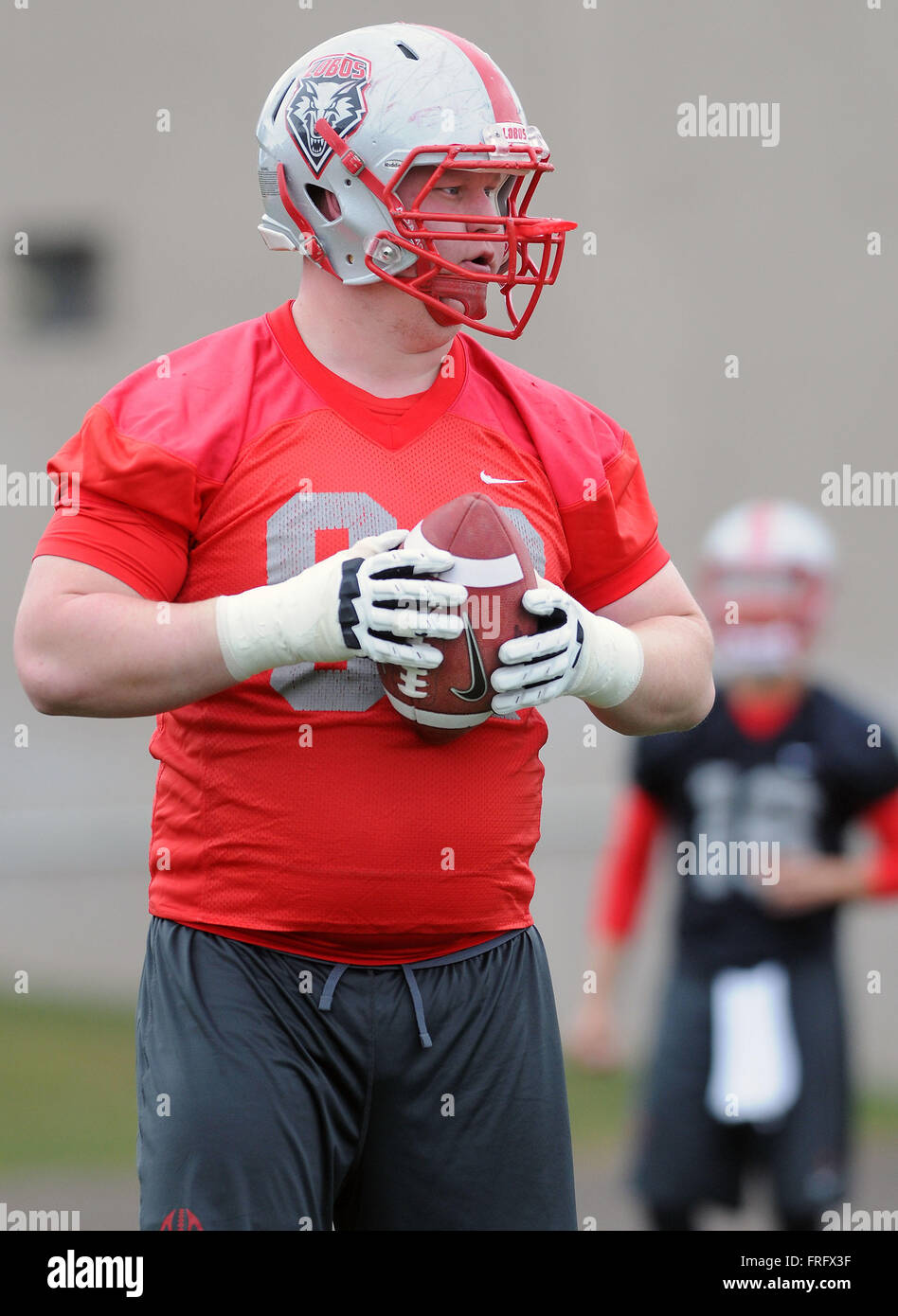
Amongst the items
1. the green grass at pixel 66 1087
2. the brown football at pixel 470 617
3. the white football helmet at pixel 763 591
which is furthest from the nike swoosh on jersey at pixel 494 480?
the green grass at pixel 66 1087

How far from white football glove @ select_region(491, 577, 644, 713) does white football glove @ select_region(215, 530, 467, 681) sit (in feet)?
0.28

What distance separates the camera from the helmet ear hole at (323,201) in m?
2.24

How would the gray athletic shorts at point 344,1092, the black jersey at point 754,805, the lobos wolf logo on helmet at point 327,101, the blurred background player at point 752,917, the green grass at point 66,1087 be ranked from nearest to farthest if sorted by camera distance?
1. the gray athletic shorts at point 344,1092
2. the lobos wolf logo on helmet at point 327,101
3. the blurred background player at point 752,917
4. the black jersey at point 754,805
5. the green grass at point 66,1087

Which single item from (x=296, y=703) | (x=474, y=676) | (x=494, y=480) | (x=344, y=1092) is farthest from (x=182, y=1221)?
(x=494, y=480)

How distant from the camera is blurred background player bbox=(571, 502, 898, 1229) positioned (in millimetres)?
3535

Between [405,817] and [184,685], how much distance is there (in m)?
0.32

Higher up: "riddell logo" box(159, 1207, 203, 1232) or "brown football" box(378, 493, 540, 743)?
"brown football" box(378, 493, 540, 743)

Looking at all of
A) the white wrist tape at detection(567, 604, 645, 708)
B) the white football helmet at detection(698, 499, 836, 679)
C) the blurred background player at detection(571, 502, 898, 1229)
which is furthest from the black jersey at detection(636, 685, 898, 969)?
the white wrist tape at detection(567, 604, 645, 708)

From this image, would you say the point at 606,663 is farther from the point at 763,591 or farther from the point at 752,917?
the point at 763,591

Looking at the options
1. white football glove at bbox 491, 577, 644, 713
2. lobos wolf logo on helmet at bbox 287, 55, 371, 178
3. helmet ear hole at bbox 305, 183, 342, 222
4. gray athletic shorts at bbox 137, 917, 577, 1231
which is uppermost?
lobos wolf logo on helmet at bbox 287, 55, 371, 178

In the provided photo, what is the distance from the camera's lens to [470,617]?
2.01m

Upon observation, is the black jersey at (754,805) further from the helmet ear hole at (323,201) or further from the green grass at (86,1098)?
Result: the helmet ear hole at (323,201)

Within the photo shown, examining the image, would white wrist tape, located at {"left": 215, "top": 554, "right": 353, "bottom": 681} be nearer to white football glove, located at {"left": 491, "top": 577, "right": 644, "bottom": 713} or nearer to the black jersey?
white football glove, located at {"left": 491, "top": 577, "right": 644, "bottom": 713}

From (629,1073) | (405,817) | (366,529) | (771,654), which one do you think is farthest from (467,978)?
(629,1073)
